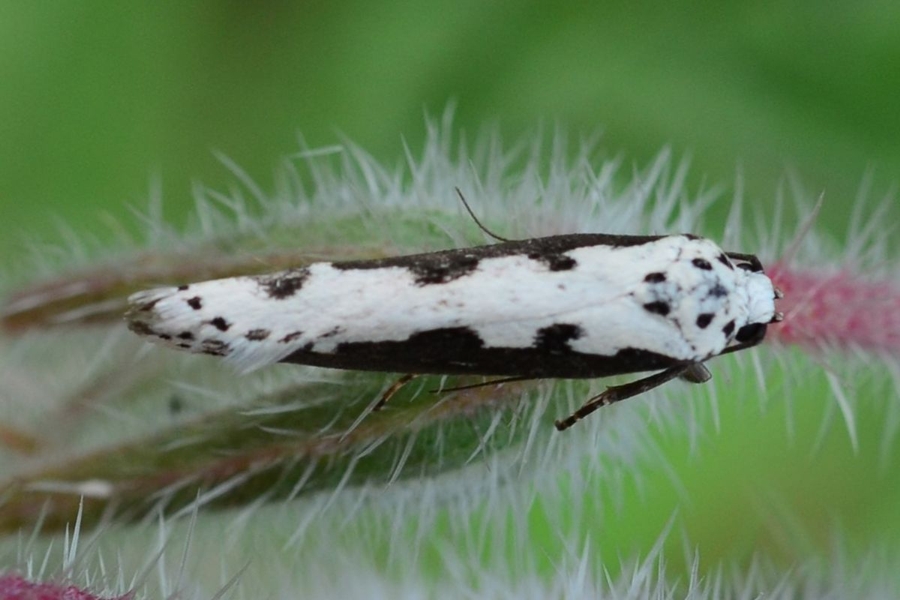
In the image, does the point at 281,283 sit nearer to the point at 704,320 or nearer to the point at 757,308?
the point at 704,320

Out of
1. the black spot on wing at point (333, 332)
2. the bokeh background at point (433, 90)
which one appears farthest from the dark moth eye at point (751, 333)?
the bokeh background at point (433, 90)

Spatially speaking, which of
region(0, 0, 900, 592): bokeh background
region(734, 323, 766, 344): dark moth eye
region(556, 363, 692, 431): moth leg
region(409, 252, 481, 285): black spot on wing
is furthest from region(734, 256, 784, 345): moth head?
region(0, 0, 900, 592): bokeh background

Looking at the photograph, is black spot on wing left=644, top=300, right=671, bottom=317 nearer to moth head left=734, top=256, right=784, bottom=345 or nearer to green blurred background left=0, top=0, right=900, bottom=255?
moth head left=734, top=256, right=784, bottom=345

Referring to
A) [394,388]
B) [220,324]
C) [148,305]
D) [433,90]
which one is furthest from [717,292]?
[433,90]

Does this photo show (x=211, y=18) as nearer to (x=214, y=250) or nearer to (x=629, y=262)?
(x=214, y=250)

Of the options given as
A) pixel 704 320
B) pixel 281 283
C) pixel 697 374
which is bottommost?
pixel 697 374

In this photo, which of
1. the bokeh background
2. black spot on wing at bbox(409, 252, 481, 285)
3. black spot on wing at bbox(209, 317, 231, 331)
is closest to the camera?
black spot on wing at bbox(209, 317, 231, 331)
